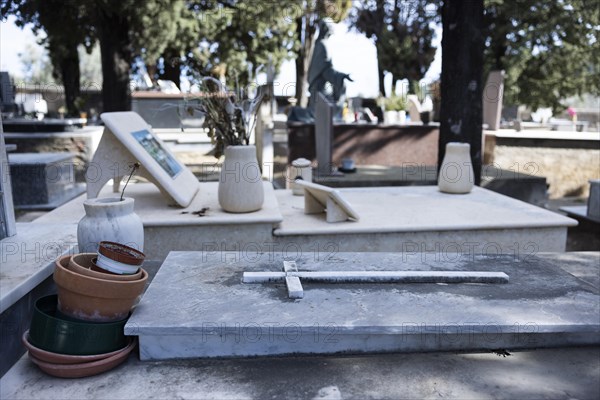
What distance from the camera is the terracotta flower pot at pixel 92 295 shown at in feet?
6.47

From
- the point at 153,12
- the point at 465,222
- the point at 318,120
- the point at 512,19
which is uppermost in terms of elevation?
the point at 512,19

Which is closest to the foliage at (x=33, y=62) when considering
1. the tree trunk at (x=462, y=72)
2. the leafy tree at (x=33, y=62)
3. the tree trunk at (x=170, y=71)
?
the leafy tree at (x=33, y=62)

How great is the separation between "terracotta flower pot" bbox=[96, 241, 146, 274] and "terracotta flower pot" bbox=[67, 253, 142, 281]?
0.08 ft

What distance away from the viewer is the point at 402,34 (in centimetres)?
2456

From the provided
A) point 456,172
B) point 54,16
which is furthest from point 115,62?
point 456,172

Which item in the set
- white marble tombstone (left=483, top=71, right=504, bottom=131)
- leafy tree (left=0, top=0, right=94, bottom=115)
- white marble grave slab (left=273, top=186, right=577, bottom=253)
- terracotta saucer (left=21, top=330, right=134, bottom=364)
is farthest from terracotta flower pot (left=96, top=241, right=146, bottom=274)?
white marble tombstone (left=483, top=71, right=504, bottom=131)

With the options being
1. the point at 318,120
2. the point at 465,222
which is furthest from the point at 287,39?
the point at 465,222

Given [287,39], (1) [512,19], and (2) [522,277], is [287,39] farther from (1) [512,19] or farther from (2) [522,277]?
(2) [522,277]

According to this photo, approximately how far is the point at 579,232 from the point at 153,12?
29.0ft

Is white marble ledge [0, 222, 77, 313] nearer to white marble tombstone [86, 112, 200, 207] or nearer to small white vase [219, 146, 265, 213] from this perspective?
white marble tombstone [86, 112, 200, 207]

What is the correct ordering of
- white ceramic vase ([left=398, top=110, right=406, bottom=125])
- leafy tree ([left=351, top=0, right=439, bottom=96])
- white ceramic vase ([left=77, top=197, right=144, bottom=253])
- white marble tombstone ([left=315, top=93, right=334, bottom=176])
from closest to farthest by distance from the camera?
1. white ceramic vase ([left=77, top=197, right=144, bottom=253])
2. white marble tombstone ([left=315, top=93, right=334, bottom=176])
3. white ceramic vase ([left=398, top=110, right=406, bottom=125])
4. leafy tree ([left=351, top=0, right=439, bottom=96])

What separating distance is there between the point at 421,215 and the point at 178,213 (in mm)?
1935

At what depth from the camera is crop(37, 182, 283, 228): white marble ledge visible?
3904mm

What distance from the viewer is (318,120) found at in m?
8.58
